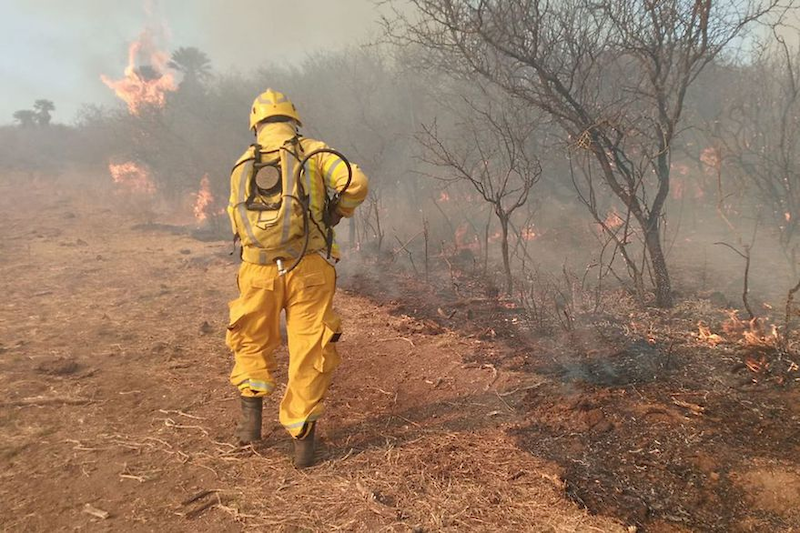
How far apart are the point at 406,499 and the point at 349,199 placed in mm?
1520

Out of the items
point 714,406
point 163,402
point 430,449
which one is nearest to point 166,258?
point 163,402

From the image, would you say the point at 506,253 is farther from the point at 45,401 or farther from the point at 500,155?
the point at 45,401

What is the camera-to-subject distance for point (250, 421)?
9.10ft

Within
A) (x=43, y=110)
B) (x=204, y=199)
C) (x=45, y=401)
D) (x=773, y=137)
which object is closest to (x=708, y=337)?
(x=45, y=401)

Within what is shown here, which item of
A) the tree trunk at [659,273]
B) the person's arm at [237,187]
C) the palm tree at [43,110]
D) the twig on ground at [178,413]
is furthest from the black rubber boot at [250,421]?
the palm tree at [43,110]

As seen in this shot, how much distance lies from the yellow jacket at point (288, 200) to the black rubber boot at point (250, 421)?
0.80 m

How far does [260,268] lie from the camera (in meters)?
2.64

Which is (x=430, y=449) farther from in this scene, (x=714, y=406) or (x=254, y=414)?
(x=714, y=406)

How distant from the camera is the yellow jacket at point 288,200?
2.59 m

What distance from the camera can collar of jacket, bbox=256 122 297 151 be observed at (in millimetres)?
2709

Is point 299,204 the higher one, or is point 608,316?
point 299,204

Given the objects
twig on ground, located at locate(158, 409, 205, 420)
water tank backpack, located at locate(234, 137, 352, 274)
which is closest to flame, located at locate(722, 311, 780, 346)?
water tank backpack, located at locate(234, 137, 352, 274)

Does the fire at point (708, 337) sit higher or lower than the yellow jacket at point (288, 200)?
lower

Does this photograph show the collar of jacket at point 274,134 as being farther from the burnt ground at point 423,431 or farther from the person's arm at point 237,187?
the burnt ground at point 423,431
